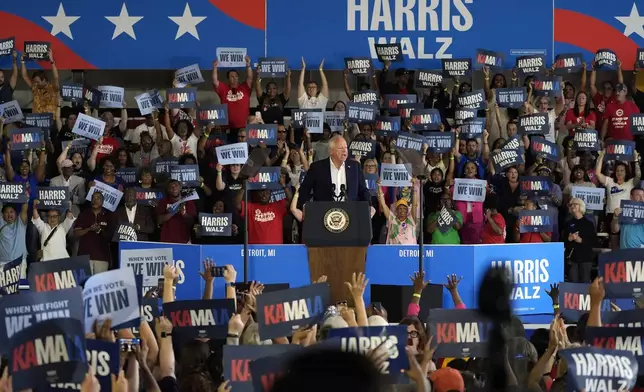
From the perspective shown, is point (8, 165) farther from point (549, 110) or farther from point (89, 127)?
point (549, 110)

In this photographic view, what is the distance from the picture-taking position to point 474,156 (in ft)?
46.1

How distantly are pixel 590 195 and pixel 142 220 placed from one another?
4936mm

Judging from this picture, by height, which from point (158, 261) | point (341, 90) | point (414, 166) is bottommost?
point (158, 261)

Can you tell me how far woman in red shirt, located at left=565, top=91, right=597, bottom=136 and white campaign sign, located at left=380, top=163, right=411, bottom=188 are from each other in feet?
10.2

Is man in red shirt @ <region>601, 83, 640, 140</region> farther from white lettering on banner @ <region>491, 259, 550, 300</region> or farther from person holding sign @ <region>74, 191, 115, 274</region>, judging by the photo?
person holding sign @ <region>74, 191, 115, 274</region>

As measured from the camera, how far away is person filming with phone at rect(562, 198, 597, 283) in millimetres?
12492

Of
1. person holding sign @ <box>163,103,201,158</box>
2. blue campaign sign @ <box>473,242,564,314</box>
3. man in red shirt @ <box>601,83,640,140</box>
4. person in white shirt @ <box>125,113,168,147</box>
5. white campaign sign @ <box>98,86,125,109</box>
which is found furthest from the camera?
white campaign sign @ <box>98,86,125,109</box>

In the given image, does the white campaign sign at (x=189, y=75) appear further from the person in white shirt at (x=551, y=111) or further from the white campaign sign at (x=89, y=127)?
the person in white shirt at (x=551, y=111)

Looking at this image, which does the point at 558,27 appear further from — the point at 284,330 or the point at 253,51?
the point at 284,330

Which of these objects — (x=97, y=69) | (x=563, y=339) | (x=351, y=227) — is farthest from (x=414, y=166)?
(x=563, y=339)

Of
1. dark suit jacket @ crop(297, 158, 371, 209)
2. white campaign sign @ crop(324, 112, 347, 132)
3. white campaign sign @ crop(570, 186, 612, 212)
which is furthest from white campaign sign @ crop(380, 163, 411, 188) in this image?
dark suit jacket @ crop(297, 158, 371, 209)

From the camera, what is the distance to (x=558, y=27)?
1619cm

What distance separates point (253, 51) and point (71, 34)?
8.06ft

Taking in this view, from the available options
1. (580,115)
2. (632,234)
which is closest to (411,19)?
(580,115)
